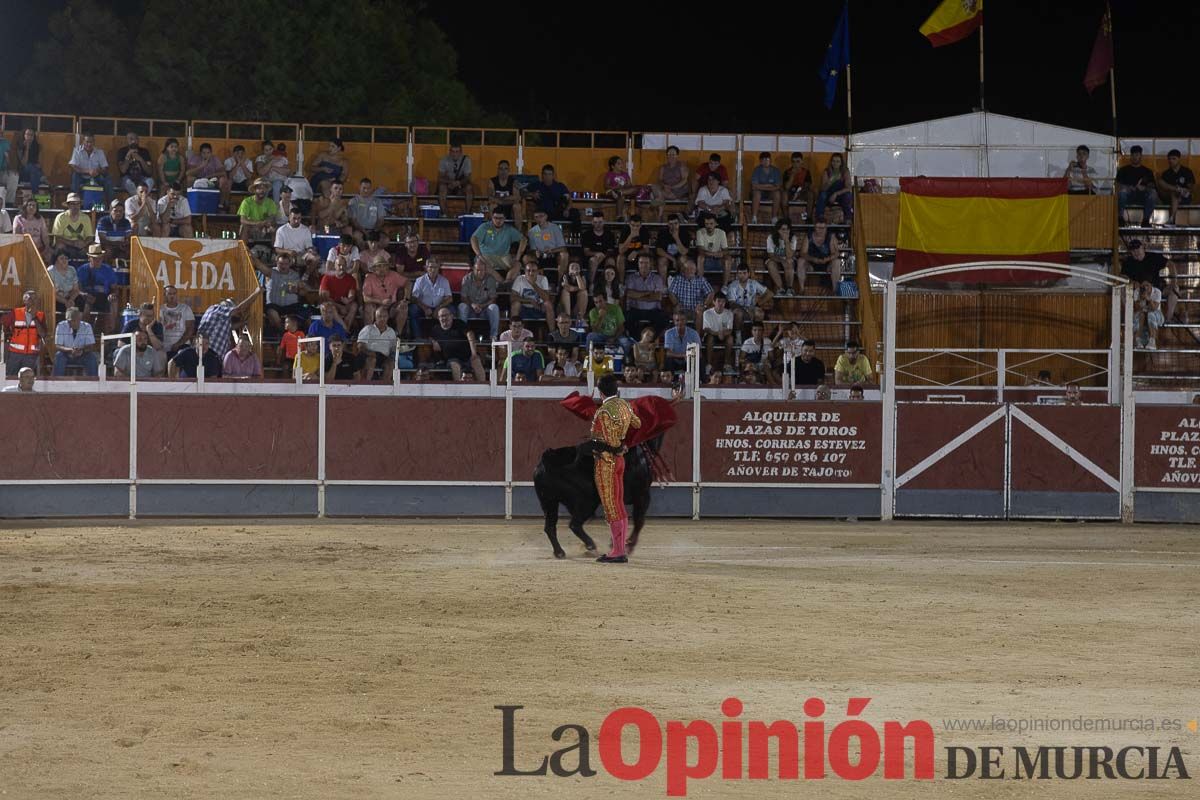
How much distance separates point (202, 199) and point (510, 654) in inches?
607

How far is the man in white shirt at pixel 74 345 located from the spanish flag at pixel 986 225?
11.4 meters

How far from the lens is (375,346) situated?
1852 cm

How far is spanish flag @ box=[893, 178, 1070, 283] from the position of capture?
74.3 feet

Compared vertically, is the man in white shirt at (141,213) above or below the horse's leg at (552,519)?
above

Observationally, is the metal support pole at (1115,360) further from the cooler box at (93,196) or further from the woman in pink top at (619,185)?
the cooler box at (93,196)

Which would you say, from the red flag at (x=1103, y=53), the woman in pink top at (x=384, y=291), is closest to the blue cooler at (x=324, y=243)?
the woman in pink top at (x=384, y=291)

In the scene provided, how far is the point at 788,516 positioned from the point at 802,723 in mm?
10591

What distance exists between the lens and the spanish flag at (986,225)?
→ 22.7 meters

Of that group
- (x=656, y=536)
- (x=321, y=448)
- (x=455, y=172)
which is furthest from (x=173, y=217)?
(x=656, y=536)

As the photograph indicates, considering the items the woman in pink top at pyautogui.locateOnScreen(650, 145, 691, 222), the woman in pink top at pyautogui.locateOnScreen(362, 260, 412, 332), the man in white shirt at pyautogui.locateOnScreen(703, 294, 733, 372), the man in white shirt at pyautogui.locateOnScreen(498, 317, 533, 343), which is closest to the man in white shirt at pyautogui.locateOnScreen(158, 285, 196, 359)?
the woman in pink top at pyautogui.locateOnScreen(362, 260, 412, 332)

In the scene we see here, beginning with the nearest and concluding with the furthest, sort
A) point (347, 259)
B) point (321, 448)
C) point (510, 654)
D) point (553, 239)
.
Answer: point (510, 654), point (321, 448), point (347, 259), point (553, 239)

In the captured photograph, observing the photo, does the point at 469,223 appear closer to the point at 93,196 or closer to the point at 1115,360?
the point at 93,196

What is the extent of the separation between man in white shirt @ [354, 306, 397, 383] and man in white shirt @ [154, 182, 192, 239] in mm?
4454

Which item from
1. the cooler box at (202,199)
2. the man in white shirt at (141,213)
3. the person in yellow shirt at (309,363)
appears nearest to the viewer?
the person in yellow shirt at (309,363)
